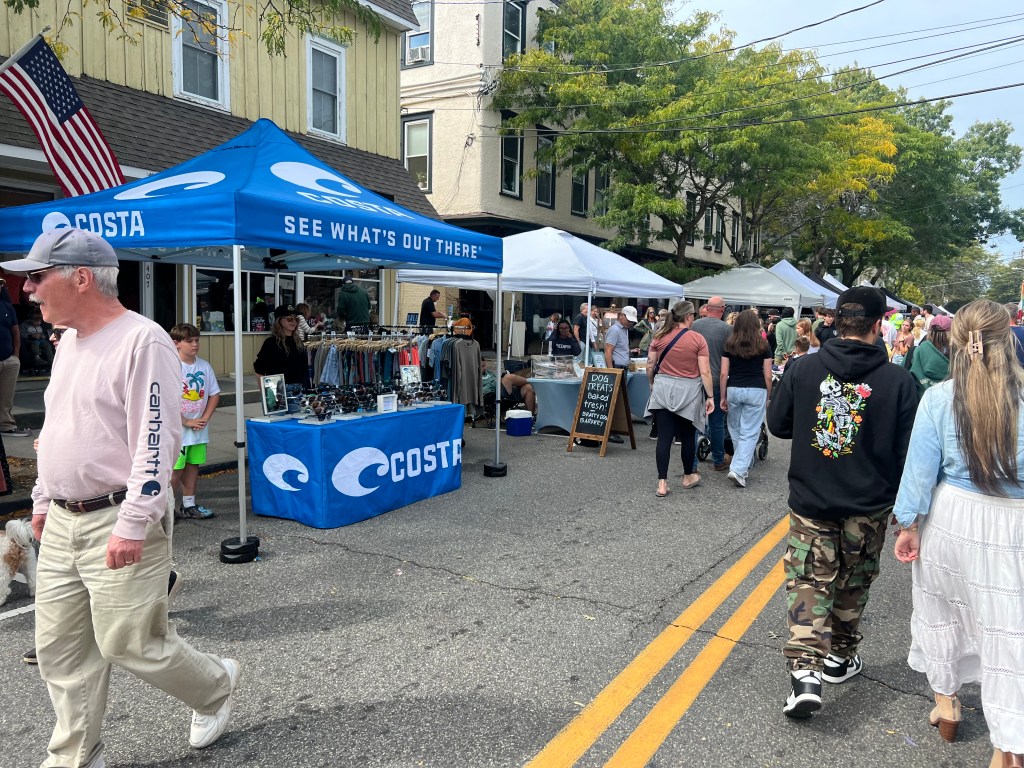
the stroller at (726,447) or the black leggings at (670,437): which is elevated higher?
the black leggings at (670,437)

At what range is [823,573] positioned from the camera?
Result: 338cm

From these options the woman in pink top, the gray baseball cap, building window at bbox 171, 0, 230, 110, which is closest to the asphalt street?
the woman in pink top

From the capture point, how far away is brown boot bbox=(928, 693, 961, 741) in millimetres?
3094

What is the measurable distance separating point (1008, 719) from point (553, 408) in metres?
8.24

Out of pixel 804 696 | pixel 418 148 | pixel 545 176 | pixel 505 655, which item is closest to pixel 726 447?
pixel 505 655

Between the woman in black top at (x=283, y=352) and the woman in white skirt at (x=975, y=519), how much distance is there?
6.00 meters

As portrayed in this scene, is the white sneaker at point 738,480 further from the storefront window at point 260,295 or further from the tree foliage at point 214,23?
the storefront window at point 260,295

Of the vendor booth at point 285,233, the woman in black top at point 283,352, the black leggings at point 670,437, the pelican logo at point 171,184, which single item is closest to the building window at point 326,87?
the woman in black top at point 283,352

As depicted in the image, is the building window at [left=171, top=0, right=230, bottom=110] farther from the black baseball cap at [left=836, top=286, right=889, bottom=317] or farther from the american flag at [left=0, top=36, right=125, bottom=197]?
the black baseball cap at [left=836, top=286, right=889, bottom=317]

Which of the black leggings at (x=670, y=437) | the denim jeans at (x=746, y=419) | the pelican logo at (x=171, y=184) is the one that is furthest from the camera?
the denim jeans at (x=746, y=419)

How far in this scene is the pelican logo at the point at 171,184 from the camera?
18.8 feet

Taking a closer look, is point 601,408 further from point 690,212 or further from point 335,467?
point 690,212

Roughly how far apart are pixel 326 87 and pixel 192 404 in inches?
404

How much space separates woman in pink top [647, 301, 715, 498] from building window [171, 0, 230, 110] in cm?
840
